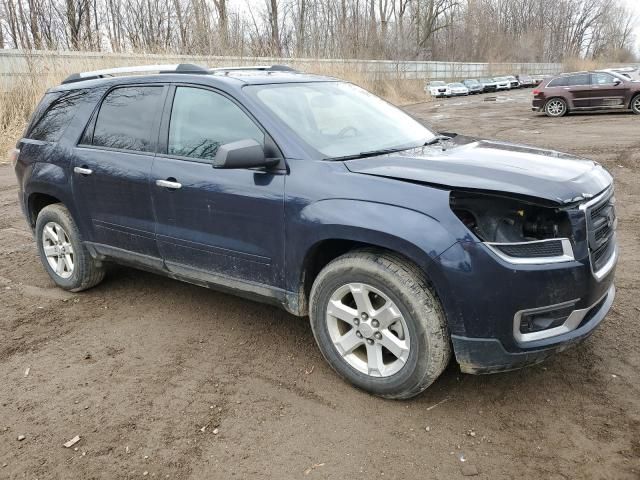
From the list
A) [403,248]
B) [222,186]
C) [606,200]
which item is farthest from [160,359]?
[606,200]

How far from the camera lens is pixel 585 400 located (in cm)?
300

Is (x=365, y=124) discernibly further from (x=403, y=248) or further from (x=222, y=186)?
(x=403, y=248)

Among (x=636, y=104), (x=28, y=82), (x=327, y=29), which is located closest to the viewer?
(x=28, y=82)

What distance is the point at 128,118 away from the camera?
4.11 metres

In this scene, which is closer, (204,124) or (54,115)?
(204,124)

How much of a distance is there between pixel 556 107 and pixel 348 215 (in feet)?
66.1

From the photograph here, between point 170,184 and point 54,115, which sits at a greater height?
point 54,115

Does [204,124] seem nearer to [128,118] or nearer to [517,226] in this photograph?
[128,118]

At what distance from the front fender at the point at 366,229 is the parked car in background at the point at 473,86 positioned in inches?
1685

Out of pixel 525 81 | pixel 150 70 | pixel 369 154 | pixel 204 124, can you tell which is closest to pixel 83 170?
pixel 150 70

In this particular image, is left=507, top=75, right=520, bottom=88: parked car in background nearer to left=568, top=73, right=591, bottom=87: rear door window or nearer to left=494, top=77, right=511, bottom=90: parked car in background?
left=494, top=77, right=511, bottom=90: parked car in background

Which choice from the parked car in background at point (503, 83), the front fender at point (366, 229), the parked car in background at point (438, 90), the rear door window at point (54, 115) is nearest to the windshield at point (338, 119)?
the front fender at point (366, 229)

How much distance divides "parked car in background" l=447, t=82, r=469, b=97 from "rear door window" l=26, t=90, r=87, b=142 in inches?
1504

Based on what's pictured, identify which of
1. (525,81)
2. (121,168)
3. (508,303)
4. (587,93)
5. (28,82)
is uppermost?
(28,82)
